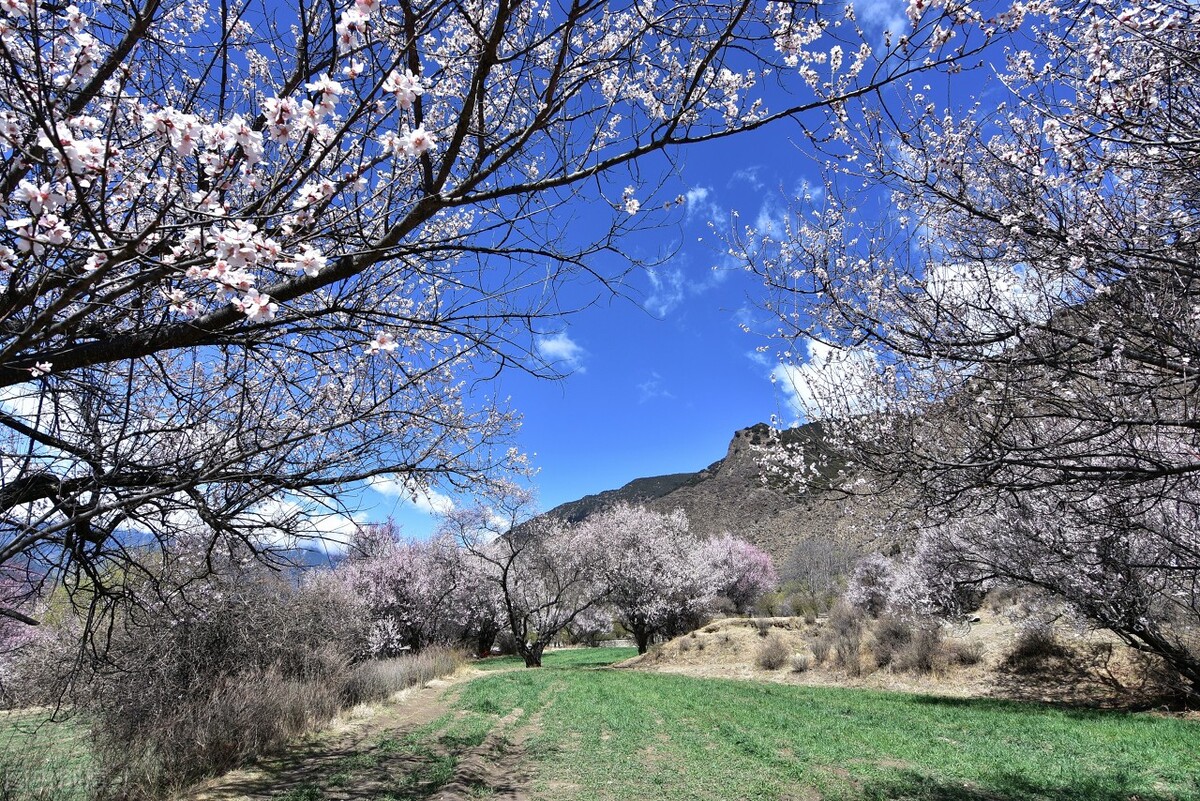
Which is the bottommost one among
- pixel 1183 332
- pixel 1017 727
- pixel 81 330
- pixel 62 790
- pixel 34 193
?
pixel 1017 727

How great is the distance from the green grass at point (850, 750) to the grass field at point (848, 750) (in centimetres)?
2

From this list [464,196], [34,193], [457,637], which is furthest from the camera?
[457,637]

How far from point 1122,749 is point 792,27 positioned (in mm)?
10116

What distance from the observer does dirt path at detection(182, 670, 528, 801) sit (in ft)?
21.0

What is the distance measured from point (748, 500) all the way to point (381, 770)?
5408cm

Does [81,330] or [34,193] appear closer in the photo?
[34,193]

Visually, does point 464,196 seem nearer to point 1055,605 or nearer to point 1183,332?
point 1183,332

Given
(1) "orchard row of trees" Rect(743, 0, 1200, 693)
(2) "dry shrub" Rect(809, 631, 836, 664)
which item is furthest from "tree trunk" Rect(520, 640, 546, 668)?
(1) "orchard row of trees" Rect(743, 0, 1200, 693)

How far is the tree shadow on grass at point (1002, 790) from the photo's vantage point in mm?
5848

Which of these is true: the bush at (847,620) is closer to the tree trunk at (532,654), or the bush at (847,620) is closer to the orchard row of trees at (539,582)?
the orchard row of trees at (539,582)

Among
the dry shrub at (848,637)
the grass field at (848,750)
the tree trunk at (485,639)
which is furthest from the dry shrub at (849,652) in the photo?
the tree trunk at (485,639)

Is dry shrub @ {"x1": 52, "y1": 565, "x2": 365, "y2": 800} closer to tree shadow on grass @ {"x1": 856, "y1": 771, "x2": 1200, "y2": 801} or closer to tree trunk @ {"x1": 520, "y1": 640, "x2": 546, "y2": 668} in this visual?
tree shadow on grass @ {"x1": 856, "y1": 771, "x2": 1200, "y2": 801}

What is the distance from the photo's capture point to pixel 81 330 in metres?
3.01

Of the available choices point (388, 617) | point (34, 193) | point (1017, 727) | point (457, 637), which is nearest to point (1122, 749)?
point (1017, 727)
